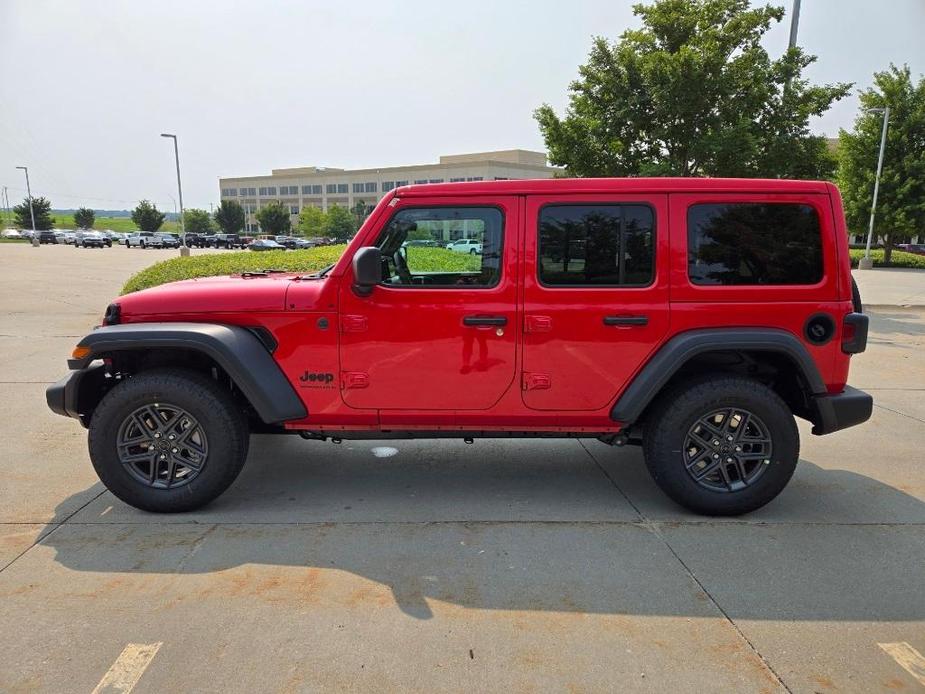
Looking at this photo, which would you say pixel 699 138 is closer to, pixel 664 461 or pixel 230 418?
pixel 664 461

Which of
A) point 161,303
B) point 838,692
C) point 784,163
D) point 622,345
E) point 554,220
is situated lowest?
point 838,692

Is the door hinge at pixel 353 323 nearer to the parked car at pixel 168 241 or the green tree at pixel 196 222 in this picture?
the parked car at pixel 168 241

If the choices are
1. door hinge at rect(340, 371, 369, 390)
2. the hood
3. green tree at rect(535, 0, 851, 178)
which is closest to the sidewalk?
green tree at rect(535, 0, 851, 178)

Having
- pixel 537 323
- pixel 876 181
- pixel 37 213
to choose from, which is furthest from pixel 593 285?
pixel 37 213

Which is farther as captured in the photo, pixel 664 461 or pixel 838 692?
pixel 664 461

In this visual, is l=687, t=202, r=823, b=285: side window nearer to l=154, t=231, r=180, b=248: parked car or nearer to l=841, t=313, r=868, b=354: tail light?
l=841, t=313, r=868, b=354: tail light

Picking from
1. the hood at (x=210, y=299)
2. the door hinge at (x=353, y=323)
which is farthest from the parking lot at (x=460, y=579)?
the hood at (x=210, y=299)

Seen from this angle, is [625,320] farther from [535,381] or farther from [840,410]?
[840,410]

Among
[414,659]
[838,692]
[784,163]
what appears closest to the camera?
[838,692]

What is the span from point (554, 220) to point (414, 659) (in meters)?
2.44

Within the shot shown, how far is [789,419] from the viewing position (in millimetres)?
3791

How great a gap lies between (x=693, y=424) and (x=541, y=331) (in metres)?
1.06

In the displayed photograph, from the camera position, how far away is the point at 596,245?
12.5 feet

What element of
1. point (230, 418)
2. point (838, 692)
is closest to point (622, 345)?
point (838, 692)
